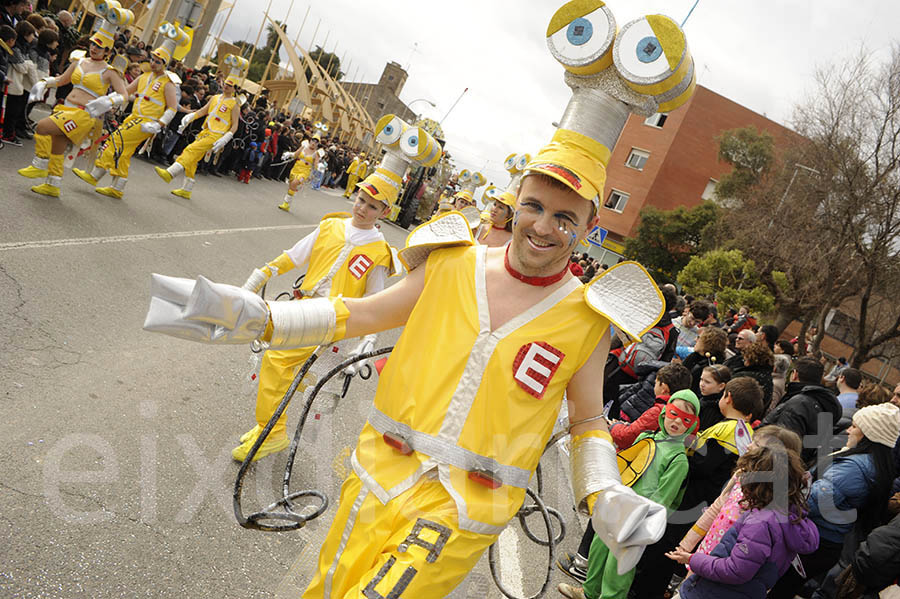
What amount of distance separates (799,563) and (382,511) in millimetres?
3184

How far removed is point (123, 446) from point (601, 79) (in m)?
3.34

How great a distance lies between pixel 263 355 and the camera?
4.78 metres

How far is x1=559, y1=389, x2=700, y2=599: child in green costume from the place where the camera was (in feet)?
13.9

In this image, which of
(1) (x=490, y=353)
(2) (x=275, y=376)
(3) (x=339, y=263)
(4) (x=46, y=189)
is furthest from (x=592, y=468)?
(4) (x=46, y=189)

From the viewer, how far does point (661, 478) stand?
4328mm

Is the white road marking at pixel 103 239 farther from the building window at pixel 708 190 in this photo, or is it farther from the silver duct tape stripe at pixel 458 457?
the building window at pixel 708 190

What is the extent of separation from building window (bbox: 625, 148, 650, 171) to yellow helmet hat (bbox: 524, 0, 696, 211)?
127 ft

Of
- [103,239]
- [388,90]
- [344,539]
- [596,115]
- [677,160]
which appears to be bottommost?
[103,239]

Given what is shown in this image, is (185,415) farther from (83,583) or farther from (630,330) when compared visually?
(630,330)

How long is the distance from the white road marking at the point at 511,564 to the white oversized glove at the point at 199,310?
2.54 metres

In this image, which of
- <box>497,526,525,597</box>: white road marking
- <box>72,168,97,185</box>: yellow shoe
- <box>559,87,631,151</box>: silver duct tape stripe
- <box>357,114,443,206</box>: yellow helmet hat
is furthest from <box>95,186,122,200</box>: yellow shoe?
<box>559,87,631,151</box>: silver duct tape stripe

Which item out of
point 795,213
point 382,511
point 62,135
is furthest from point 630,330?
point 795,213

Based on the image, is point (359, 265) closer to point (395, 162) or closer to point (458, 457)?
point (395, 162)

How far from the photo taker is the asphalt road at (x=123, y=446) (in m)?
3.07
